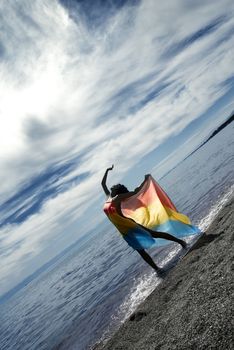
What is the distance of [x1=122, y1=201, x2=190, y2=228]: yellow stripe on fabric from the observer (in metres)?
13.5

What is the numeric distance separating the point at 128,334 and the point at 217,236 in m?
4.56

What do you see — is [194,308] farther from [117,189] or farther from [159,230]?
[117,189]

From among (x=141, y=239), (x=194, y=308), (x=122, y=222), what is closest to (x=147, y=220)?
(x=141, y=239)

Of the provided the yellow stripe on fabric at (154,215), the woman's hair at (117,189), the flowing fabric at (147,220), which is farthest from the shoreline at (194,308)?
the woman's hair at (117,189)

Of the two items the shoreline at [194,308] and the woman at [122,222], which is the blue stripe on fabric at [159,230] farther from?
the shoreline at [194,308]

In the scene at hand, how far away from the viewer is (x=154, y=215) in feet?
45.4

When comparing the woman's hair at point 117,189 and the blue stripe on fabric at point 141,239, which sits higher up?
the woman's hair at point 117,189

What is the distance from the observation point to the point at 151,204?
14.4 m

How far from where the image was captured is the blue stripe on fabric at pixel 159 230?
1323 centimetres

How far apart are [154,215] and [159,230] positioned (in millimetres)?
789

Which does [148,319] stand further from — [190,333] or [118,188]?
[118,188]

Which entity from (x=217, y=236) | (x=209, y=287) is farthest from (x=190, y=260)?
(x=209, y=287)

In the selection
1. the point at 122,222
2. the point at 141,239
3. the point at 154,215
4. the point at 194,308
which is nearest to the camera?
the point at 194,308

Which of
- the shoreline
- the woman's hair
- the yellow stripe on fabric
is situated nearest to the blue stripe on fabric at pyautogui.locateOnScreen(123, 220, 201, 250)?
the yellow stripe on fabric
